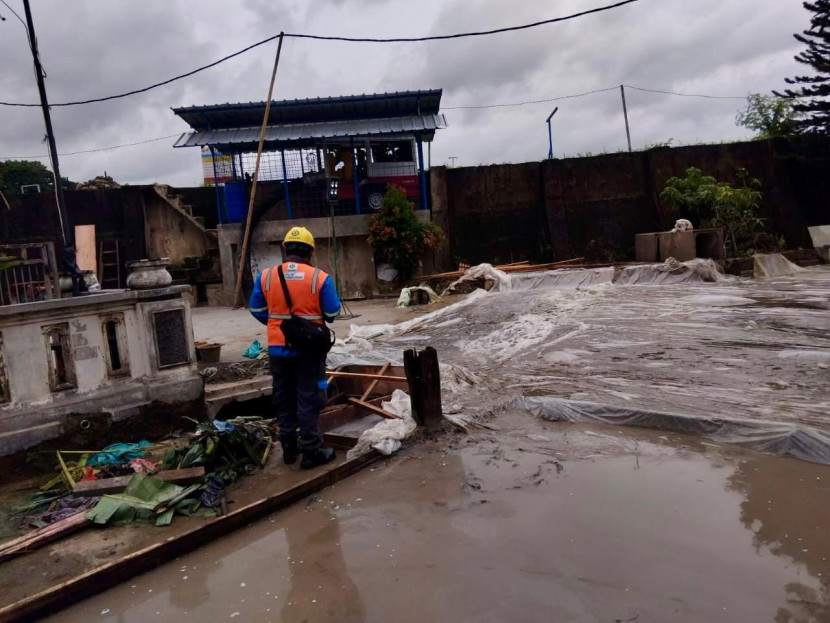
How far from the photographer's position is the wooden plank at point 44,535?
3383mm

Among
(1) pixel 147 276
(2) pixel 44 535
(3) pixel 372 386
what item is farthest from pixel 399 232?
(2) pixel 44 535

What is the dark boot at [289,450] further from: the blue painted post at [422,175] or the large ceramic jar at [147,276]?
the blue painted post at [422,175]

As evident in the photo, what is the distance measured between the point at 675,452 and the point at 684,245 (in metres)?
9.90

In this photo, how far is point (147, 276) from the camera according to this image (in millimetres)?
5152

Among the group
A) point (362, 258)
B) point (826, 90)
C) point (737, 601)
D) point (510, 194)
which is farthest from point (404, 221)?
point (737, 601)

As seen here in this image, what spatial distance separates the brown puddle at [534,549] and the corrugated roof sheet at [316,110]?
12291 mm

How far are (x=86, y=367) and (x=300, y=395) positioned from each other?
196cm

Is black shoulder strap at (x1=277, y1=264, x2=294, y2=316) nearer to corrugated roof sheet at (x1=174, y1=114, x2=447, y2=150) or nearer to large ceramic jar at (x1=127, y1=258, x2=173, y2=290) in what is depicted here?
large ceramic jar at (x1=127, y1=258, x2=173, y2=290)

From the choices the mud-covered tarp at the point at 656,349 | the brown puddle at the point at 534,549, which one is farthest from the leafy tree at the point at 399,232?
the brown puddle at the point at 534,549

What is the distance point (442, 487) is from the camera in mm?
3748

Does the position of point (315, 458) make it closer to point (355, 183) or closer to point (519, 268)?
point (519, 268)

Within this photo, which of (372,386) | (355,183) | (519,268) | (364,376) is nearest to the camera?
(372,386)

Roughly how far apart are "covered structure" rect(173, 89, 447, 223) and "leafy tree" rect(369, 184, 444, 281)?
3.73 ft

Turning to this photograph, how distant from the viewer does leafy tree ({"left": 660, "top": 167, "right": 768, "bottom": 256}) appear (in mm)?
13461
